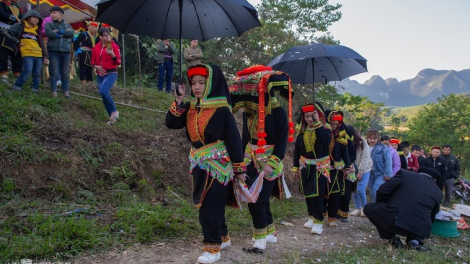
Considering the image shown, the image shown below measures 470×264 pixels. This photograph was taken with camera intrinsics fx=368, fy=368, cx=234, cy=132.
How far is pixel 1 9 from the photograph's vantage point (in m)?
7.30

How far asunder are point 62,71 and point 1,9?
177cm

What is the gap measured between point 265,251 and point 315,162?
1.75 meters

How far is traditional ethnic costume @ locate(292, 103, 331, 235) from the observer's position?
5.39 metres

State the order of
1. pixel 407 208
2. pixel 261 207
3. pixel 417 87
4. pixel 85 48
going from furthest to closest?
pixel 417 87
pixel 85 48
pixel 407 208
pixel 261 207

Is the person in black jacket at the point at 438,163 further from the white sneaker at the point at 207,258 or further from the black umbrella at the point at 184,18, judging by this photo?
the white sneaker at the point at 207,258

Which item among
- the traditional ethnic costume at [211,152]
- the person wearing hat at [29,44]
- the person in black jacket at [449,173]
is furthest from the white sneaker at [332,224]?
the person wearing hat at [29,44]

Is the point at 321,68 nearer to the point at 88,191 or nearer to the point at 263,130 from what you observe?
the point at 263,130

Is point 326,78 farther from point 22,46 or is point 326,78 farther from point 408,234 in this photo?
point 22,46

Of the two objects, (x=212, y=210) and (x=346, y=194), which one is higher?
(x=212, y=210)

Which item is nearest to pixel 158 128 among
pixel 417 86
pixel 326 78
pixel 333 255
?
pixel 326 78

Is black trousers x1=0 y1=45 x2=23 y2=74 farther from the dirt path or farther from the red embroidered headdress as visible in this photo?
the dirt path

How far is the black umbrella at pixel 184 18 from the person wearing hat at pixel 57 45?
3.26 metres

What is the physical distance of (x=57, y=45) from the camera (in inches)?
274

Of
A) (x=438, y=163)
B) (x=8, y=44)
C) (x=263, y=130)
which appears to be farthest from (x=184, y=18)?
(x=438, y=163)
